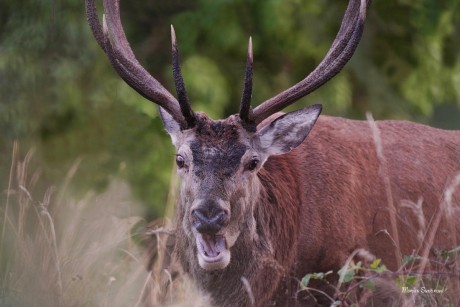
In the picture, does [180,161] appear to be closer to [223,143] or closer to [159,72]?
[223,143]

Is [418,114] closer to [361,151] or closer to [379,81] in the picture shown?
[379,81]

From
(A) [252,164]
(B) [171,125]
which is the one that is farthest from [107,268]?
(A) [252,164]

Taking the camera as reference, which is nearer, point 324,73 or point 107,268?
point 324,73

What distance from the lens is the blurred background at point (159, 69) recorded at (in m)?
10.3

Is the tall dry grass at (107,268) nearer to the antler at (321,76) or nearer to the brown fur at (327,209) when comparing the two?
the brown fur at (327,209)

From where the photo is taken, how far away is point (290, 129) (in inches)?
252

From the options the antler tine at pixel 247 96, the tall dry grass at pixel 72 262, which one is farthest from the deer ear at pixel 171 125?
the tall dry grass at pixel 72 262

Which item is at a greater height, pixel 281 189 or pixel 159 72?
pixel 159 72

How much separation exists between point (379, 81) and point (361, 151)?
14.4 ft

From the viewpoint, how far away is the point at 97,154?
1050cm

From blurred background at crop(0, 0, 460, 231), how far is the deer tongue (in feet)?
13.0

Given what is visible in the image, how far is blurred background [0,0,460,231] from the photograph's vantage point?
10.3m

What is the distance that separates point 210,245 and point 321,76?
1.19m

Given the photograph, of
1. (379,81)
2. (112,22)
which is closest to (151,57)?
(379,81)
